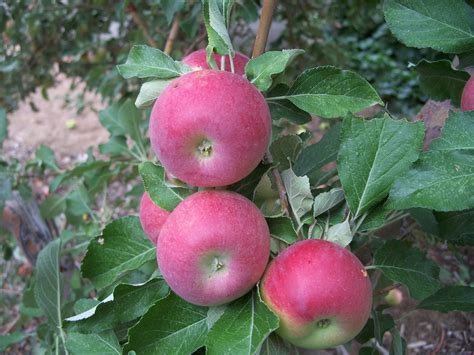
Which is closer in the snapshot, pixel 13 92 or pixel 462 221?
pixel 462 221

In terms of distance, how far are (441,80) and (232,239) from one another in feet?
1.67

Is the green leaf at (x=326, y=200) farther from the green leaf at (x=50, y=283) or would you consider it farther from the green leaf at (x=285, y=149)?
the green leaf at (x=50, y=283)

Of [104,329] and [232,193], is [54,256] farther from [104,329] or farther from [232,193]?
[232,193]

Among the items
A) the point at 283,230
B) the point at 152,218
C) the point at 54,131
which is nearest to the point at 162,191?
the point at 152,218

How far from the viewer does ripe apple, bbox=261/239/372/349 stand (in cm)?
61

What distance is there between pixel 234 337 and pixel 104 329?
0.87 ft

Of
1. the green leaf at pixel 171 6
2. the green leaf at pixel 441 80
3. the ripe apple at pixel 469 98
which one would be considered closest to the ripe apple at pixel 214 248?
the ripe apple at pixel 469 98

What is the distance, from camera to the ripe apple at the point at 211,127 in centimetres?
61

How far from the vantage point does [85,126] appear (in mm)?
4535

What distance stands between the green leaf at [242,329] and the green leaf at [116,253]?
210mm

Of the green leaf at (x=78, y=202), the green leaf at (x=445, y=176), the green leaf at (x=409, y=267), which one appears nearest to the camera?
the green leaf at (x=445, y=176)

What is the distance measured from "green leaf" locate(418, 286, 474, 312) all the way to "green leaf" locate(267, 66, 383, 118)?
16.3 inches

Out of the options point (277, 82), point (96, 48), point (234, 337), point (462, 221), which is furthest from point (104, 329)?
point (96, 48)

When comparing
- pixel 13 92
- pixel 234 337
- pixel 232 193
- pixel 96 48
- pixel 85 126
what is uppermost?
pixel 232 193
